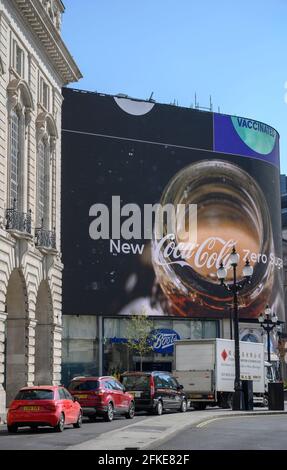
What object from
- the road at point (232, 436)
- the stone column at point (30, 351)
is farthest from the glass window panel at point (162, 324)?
the road at point (232, 436)

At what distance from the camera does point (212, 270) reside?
70938 mm

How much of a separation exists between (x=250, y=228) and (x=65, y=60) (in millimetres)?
32972

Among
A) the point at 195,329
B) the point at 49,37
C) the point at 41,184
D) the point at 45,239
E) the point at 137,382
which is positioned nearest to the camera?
the point at 137,382

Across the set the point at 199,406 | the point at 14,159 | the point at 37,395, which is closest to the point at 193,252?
the point at 199,406

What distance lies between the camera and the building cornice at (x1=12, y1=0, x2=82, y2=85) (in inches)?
1501

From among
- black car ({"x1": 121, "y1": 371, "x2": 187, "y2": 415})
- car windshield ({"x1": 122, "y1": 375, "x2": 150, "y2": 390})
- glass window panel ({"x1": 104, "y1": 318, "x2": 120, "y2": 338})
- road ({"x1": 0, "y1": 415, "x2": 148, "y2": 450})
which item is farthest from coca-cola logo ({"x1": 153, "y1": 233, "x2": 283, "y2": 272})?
road ({"x1": 0, "y1": 415, "x2": 148, "y2": 450})

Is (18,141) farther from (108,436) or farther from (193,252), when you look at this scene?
(193,252)

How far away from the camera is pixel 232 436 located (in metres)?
22.7

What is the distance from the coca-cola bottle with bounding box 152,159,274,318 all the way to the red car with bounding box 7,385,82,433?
42.7 m

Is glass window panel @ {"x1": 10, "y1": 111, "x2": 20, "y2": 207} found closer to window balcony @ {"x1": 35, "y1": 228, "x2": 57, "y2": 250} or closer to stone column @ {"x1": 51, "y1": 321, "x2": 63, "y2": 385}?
window balcony @ {"x1": 35, "y1": 228, "x2": 57, "y2": 250}

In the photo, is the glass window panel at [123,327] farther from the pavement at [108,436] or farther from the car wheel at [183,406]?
the pavement at [108,436]

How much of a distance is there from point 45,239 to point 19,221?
4614mm

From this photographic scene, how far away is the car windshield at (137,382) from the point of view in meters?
35.1
